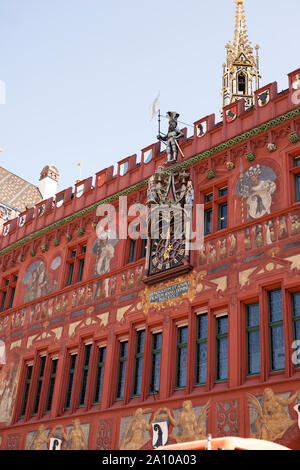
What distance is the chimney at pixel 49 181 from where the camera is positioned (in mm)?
36406

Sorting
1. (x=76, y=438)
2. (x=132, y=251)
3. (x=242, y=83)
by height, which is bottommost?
(x=76, y=438)

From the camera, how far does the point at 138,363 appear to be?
1648 cm

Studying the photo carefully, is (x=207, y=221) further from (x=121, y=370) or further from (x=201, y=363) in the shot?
(x=121, y=370)

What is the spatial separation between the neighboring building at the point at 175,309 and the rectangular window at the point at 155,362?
0.04 metres

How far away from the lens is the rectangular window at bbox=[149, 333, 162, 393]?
51.3 ft

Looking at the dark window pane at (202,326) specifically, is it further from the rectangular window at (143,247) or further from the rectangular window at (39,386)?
the rectangular window at (39,386)

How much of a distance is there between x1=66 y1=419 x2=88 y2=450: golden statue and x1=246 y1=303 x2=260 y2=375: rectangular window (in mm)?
5236

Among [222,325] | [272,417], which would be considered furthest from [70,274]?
[272,417]

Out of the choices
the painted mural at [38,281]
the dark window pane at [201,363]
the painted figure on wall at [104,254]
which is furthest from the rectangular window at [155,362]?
the painted mural at [38,281]

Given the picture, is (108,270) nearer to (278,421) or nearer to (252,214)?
(252,214)

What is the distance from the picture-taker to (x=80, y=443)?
16.4 metres

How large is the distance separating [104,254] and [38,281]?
3.39 m

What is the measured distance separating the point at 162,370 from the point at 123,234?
4920mm

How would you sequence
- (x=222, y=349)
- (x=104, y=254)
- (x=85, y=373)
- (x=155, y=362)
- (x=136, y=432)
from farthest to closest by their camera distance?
(x=104, y=254) → (x=85, y=373) → (x=155, y=362) → (x=136, y=432) → (x=222, y=349)
